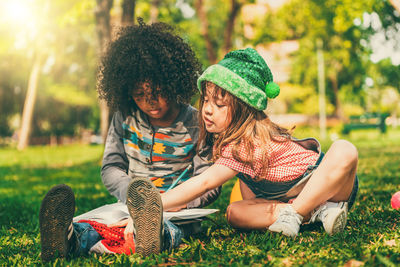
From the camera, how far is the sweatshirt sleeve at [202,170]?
2.61 metres

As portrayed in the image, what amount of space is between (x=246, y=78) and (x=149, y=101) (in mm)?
692

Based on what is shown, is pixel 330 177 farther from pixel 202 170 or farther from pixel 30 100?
pixel 30 100

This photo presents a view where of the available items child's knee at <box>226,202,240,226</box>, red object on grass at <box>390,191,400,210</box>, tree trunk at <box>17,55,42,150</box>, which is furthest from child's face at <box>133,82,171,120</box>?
tree trunk at <box>17,55,42,150</box>

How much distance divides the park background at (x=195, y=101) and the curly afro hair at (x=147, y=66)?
276mm

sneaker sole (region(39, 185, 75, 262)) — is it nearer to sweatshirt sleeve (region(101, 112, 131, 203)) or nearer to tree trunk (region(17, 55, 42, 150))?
sweatshirt sleeve (region(101, 112, 131, 203))

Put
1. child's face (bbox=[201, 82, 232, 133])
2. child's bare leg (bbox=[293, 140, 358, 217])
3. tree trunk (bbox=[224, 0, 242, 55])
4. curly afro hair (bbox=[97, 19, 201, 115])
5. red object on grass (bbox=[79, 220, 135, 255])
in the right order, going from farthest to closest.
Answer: tree trunk (bbox=[224, 0, 242, 55]) < curly afro hair (bbox=[97, 19, 201, 115]) < child's face (bbox=[201, 82, 232, 133]) < child's bare leg (bbox=[293, 140, 358, 217]) < red object on grass (bbox=[79, 220, 135, 255])

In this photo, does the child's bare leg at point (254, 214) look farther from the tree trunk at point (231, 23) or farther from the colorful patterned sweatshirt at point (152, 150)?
the tree trunk at point (231, 23)

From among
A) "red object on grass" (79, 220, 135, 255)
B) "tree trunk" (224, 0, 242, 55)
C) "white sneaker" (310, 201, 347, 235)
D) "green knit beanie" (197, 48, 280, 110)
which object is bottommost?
"red object on grass" (79, 220, 135, 255)

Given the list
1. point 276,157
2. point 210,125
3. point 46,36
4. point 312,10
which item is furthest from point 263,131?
point 46,36

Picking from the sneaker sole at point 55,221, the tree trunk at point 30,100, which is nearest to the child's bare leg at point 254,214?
the sneaker sole at point 55,221

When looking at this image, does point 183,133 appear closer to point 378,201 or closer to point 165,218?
point 165,218

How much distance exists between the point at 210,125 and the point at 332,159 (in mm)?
776

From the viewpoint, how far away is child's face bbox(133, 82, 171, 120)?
8.80 ft

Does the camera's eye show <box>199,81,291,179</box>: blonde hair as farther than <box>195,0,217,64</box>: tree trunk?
No
